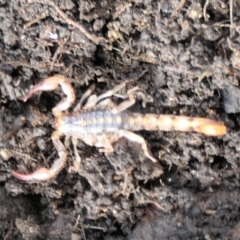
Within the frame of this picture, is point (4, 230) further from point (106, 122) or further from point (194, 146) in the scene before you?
point (194, 146)

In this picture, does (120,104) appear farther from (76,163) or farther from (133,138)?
(76,163)

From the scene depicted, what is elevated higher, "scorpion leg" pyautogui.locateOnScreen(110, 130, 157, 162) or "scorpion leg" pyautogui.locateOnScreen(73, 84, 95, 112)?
"scorpion leg" pyautogui.locateOnScreen(73, 84, 95, 112)

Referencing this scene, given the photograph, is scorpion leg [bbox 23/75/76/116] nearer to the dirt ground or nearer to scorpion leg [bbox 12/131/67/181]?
the dirt ground

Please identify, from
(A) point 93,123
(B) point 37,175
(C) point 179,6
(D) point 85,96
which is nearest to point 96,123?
(A) point 93,123

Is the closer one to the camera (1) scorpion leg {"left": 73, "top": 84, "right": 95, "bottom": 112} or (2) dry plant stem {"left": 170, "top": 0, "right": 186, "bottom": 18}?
(2) dry plant stem {"left": 170, "top": 0, "right": 186, "bottom": 18}

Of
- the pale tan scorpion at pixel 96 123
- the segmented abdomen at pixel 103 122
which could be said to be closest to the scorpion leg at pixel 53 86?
the pale tan scorpion at pixel 96 123

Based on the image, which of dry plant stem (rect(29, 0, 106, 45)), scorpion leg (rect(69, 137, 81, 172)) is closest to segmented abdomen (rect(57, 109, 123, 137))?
scorpion leg (rect(69, 137, 81, 172))
